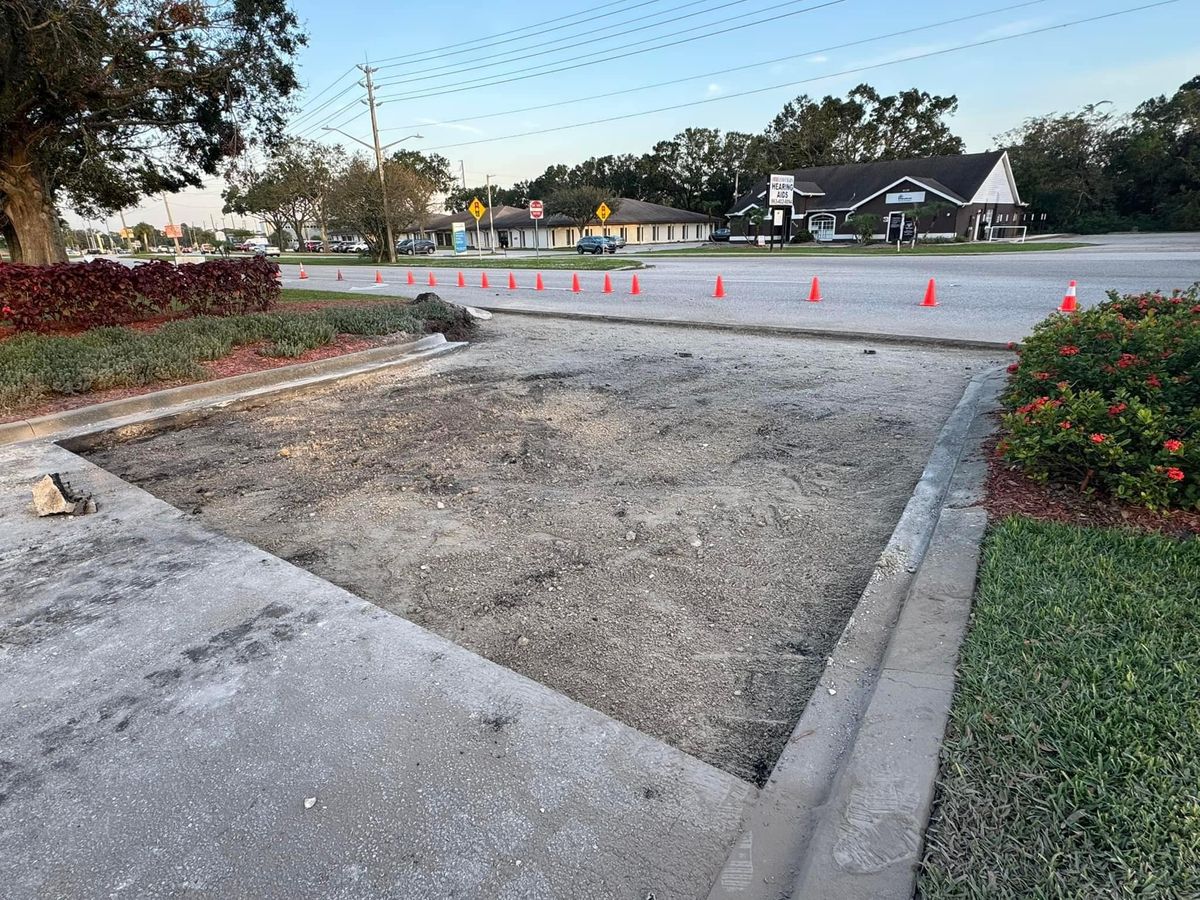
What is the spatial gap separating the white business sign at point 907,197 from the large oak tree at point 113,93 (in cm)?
4815

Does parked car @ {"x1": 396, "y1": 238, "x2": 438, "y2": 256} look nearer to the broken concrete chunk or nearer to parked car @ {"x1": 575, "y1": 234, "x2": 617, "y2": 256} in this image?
parked car @ {"x1": 575, "y1": 234, "x2": 617, "y2": 256}

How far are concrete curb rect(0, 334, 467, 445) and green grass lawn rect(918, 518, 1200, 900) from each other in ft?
24.2

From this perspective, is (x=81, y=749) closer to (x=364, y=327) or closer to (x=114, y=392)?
(x=114, y=392)

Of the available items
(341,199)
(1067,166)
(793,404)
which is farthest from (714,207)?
(793,404)

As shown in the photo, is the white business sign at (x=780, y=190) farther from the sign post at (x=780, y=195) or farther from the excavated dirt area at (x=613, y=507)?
the excavated dirt area at (x=613, y=507)

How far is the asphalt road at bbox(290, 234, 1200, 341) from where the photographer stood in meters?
12.2

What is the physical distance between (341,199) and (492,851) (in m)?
53.1

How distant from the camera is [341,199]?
1895 inches

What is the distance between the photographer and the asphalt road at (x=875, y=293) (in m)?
12.2

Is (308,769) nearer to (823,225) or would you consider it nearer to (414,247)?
(823,225)

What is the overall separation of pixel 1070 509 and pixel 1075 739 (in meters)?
2.17

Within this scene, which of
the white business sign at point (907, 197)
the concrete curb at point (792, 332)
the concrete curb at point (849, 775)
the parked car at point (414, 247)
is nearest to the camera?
the concrete curb at point (849, 775)

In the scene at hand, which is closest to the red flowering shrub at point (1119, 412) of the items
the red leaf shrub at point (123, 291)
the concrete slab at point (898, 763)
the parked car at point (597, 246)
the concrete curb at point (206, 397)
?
the concrete slab at point (898, 763)

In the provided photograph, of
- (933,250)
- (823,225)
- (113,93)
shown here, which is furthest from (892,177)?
(113,93)
